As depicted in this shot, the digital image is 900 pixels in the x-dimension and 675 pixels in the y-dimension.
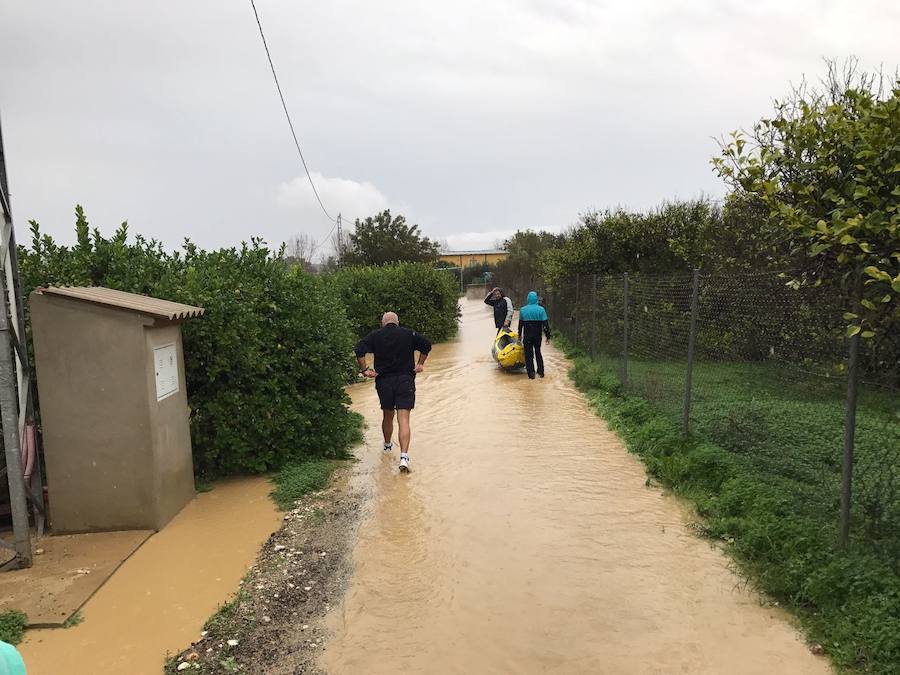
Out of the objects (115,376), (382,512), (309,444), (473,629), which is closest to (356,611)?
(473,629)

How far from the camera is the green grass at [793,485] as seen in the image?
3506mm

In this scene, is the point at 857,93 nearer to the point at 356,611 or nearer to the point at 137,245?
the point at 356,611

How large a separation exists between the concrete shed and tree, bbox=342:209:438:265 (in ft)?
121

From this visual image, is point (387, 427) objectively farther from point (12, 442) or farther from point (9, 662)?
point (9, 662)

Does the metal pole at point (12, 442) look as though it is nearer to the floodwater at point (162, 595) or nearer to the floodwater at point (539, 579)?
the floodwater at point (162, 595)

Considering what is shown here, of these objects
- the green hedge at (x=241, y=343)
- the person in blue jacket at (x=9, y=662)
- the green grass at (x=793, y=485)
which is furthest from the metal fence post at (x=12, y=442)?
the green grass at (x=793, y=485)

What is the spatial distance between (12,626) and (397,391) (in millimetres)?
4061

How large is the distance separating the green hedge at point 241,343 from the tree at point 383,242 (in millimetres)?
34922

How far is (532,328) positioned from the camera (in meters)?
12.5

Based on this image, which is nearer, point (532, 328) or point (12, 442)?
point (12, 442)

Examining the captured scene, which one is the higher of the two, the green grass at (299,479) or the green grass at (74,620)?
the green grass at (299,479)

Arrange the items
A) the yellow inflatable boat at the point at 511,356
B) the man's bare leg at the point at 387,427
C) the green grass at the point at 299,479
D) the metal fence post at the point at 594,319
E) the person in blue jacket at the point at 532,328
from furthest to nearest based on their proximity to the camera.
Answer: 1. the yellow inflatable boat at the point at 511,356
2. the metal fence post at the point at 594,319
3. the person in blue jacket at the point at 532,328
4. the man's bare leg at the point at 387,427
5. the green grass at the point at 299,479

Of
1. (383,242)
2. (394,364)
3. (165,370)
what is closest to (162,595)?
(165,370)

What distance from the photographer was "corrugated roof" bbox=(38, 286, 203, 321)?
16.3ft
